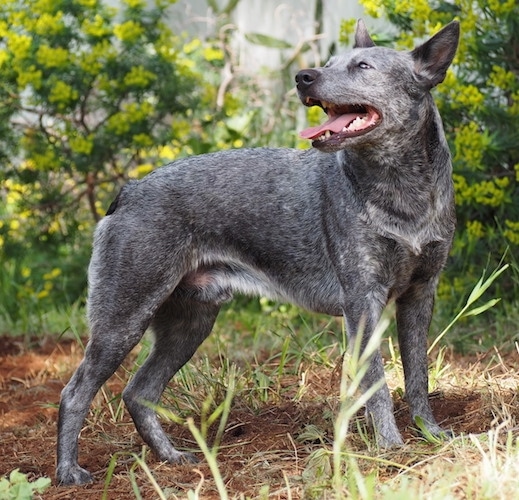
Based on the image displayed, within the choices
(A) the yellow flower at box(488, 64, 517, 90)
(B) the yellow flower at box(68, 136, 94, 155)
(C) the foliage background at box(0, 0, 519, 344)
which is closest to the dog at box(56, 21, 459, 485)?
(A) the yellow flower at box(488, 64, 517, 90)

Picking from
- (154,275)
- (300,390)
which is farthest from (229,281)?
(300,390)

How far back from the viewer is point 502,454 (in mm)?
3174

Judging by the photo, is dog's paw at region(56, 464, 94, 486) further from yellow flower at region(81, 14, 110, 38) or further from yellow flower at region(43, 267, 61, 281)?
yellow flower at region(81, 14, 110, 38)

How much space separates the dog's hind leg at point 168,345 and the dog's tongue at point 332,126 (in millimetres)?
972

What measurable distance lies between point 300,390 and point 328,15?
17.4 ft

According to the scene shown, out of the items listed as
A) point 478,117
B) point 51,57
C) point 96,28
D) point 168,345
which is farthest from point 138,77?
point 168,345

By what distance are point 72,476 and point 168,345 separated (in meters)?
0.77

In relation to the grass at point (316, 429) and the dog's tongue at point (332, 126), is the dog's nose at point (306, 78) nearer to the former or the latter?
the dog's tongue at point (332, 126)

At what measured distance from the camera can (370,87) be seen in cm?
385

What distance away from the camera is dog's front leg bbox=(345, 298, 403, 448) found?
3822mm

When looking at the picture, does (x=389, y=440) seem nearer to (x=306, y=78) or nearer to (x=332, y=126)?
(x=332, y=126)

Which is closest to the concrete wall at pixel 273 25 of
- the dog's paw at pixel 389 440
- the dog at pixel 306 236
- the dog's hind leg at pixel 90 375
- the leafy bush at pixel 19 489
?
the dog at pixel 306 236

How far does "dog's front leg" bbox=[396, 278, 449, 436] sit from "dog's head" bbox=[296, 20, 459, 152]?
723 mm

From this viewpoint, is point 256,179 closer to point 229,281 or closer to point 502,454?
point 229,281
